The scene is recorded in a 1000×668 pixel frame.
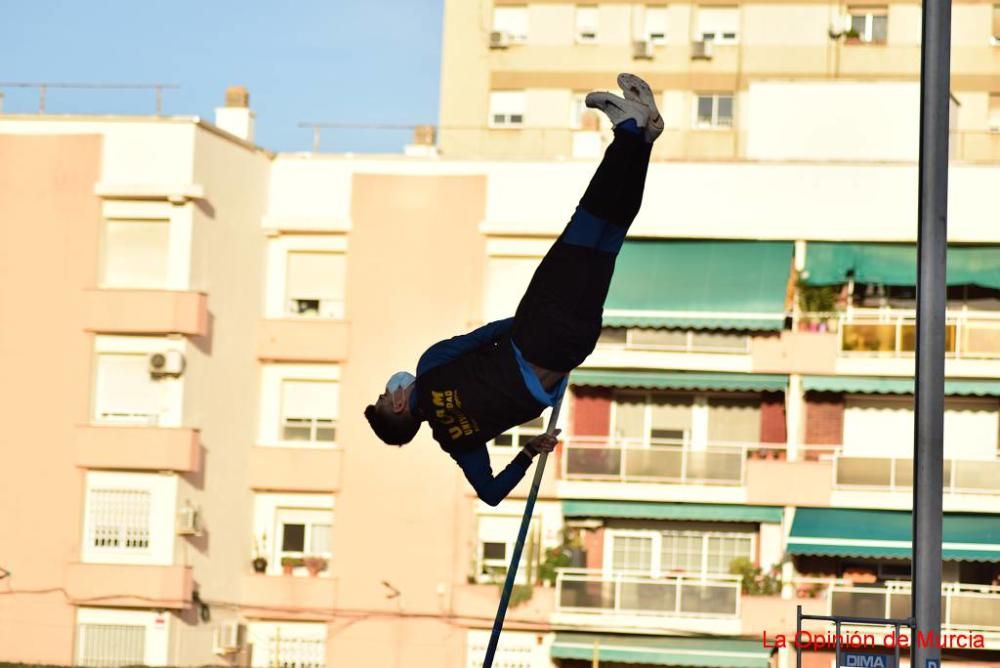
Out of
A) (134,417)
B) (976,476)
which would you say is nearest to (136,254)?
(134,417)

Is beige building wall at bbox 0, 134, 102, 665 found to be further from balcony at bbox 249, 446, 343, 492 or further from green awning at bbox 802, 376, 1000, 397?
green awning at bbox 802, 376, 1000, 397

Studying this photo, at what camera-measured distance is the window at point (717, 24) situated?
52125 millimetres

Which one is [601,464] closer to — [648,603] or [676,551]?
[676,551]

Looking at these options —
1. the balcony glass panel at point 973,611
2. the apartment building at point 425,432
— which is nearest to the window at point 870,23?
the apartment building at point 425,432

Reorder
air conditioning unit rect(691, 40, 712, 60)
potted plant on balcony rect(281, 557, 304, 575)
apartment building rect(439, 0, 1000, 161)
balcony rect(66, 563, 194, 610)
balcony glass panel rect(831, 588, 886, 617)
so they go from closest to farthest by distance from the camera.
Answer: balcony glass panel rect(831, 588, 886, 617)
balcony rect(66, 563, 194, 610)
potted plant on balcony rect(281, 557, 304, 575)
apartment building rect(439, 0, 1000, 161)
air conditioning unit rect(691, 40, 712, 60)

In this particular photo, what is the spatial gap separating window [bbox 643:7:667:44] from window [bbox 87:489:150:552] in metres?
22.4

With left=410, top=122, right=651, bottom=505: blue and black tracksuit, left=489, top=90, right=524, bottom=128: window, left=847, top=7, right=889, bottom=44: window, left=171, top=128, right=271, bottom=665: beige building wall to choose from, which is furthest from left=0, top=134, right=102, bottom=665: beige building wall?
left=410, top=122, right=651, bottom=505: blue and black tracksuit

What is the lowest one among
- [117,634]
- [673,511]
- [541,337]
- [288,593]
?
[117,634]

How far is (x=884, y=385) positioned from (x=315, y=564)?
37.8 ft

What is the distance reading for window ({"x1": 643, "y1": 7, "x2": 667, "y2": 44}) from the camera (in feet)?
172

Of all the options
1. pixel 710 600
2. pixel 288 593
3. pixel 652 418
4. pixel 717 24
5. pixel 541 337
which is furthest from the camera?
pixel 717 24

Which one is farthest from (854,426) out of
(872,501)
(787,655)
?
(787,655)

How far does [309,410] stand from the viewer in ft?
127

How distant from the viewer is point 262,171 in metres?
38.9
